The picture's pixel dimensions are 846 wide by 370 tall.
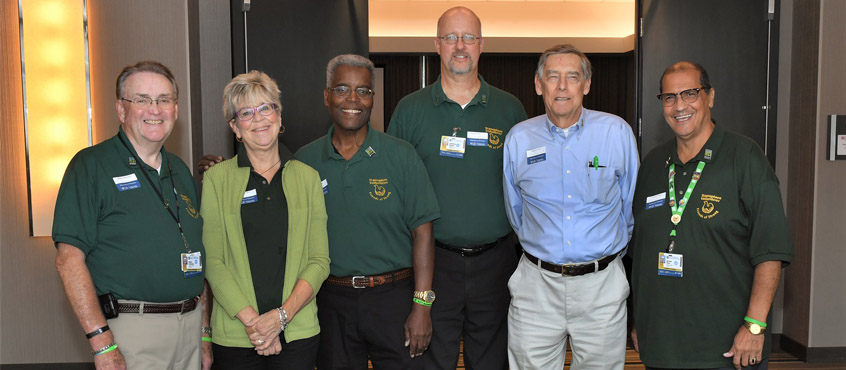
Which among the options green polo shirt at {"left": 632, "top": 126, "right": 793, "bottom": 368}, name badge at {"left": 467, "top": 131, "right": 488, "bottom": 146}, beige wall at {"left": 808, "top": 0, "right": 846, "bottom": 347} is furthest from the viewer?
beige wall at {"left": 808, "top": 0, "right": 846, "bottom": 347}

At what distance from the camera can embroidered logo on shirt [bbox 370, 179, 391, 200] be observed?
2.63 meters

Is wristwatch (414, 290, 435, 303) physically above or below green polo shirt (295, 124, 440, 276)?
below

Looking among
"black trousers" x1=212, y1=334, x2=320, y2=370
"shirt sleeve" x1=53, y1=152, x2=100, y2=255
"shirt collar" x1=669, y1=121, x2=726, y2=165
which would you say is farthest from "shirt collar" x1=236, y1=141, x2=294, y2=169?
"shirt collar" x1=669, y1=121, x2=726, y2=165

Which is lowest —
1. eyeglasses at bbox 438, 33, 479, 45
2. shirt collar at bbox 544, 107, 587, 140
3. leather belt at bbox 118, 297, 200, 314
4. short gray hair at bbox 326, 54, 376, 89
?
leather belt at bbox 118, 297, 200, 314

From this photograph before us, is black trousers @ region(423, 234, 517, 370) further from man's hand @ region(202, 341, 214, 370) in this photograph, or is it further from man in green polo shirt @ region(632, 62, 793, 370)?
man's hand @ region(202, 341, 214, 370)

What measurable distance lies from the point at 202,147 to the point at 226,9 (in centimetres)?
97

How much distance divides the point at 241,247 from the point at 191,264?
0.60 ft

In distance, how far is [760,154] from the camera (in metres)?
2.45

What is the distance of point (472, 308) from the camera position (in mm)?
3027

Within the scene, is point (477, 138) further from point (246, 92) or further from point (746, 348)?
point (746, 348)

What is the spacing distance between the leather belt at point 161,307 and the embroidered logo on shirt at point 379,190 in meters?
0.78

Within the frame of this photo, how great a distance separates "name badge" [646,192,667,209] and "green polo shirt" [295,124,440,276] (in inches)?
33.5

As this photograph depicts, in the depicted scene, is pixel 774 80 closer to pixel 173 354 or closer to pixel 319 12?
pixel 319 12

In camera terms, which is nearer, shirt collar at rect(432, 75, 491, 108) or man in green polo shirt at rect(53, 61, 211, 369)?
man in green polo shirt at rect(53, 61, 211, 369)
